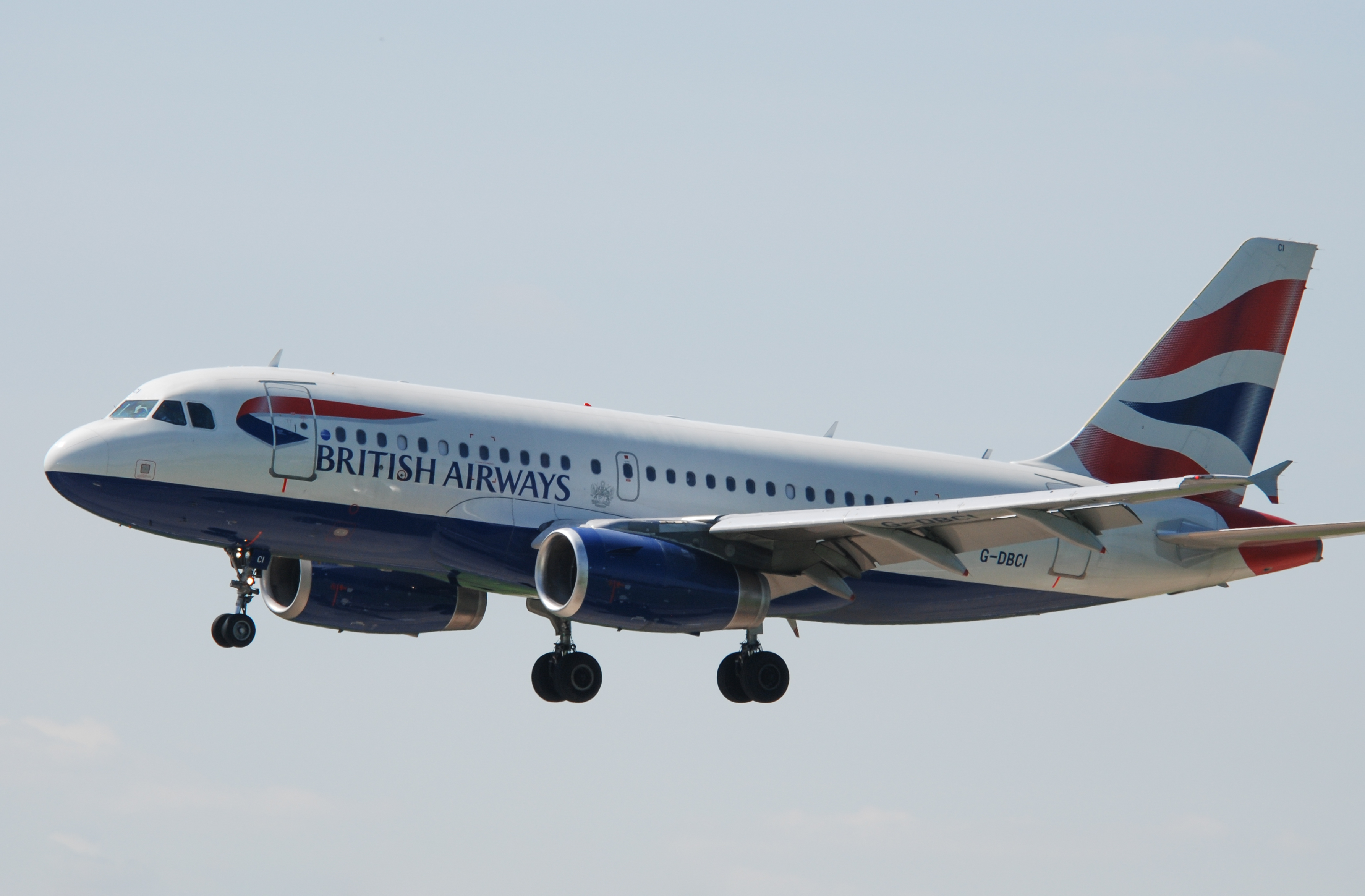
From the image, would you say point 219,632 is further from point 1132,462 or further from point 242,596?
point 1132,462

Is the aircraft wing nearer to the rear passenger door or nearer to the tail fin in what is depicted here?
the rear passenger door

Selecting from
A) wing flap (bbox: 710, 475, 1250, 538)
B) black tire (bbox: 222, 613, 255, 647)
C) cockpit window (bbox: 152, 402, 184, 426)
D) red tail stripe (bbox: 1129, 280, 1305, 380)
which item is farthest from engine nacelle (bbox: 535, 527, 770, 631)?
red tail stripe (bbox: 1129, 280, 1305, 380)

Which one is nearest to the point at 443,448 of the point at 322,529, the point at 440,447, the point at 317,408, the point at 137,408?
the point at 440,447

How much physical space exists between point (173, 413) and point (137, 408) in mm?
758

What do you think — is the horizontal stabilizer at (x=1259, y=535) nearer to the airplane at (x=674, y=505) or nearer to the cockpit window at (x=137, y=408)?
the airplane at (x=674, y=505)

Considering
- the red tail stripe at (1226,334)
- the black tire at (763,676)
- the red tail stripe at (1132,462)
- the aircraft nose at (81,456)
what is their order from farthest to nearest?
the red tail stripe at (1226,334) → the red tail stripe at (1132,462) → the black tire at (763,676) → the aircraft nose at (81,456)

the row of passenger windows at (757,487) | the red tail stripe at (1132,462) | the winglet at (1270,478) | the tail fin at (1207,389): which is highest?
the tail fin at (1207,389)

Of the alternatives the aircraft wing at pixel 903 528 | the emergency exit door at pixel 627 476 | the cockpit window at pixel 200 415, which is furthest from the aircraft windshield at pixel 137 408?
the emergency exit door at pixel 627 476

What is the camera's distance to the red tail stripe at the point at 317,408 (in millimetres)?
28406

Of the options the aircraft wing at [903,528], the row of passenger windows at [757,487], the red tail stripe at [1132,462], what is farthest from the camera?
the red tail stripe at [1132,462]

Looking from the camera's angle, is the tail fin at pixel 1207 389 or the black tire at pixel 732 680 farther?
the tail fin at pixel 1207 389

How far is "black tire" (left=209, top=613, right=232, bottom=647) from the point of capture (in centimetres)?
2908

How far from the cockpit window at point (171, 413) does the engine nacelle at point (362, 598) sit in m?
5.27

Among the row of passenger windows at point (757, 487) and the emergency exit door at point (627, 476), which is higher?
the row of passenger windows at point (757, 487)
